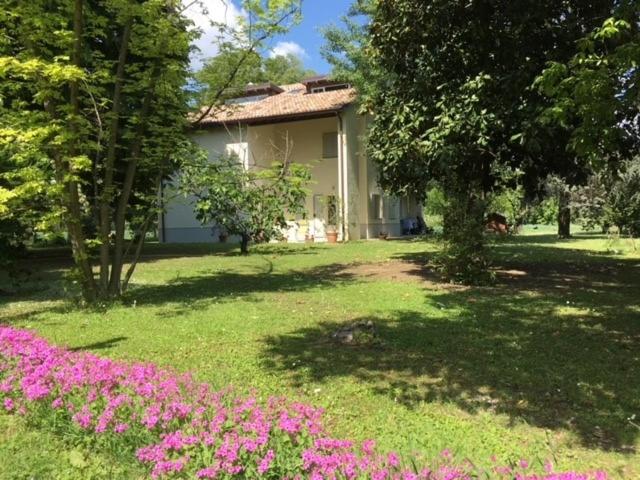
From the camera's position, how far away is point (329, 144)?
88.6 ft

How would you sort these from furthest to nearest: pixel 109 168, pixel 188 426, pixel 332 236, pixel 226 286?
1. pixel 332 236
2. pixel 226 286
3. pixel 109 168
4. pixel 188 426

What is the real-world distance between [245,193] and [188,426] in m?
11.7

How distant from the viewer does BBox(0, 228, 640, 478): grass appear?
388 cm

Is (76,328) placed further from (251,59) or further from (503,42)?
(503,42)

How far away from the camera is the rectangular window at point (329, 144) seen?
2681 centimetres

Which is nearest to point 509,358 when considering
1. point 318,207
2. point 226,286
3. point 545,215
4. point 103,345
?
point 103,345

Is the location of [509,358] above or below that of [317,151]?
below

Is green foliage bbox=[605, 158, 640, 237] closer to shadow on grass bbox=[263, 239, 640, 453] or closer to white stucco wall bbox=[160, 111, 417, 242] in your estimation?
white stucco wall bbox=[160, 111, 417, 242]

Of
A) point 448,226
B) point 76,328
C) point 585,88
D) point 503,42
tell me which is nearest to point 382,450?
point 585,88

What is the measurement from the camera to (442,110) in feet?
36.2

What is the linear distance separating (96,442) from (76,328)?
4.07 meters

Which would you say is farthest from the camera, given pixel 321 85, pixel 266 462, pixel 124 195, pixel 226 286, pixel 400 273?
pixel 321 85

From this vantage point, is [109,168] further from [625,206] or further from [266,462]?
[625,206]

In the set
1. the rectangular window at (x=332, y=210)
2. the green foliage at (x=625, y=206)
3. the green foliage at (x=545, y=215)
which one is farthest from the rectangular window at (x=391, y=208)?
the green foliage at (x=545, y=215)
